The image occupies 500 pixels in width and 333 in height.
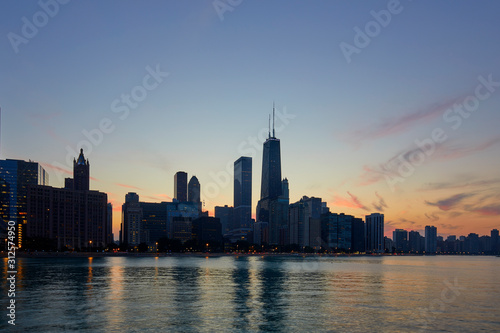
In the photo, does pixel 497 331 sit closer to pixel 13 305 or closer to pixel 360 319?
pixel 360 319

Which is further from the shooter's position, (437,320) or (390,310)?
(390,310)

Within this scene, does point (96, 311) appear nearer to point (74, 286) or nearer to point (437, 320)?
point (74, 286)

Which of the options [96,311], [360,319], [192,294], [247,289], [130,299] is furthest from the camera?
[247,289]

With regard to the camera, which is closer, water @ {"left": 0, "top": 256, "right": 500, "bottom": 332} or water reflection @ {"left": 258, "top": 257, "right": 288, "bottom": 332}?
water @ {"left": 0, "top": 256, "right": 500, "bottom": 332}

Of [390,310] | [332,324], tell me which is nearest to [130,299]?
[332,324]

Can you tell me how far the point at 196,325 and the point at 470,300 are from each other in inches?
2186

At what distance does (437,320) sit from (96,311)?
49.1 metres

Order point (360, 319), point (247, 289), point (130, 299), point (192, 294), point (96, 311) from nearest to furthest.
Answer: point (360, 319)
point (96, 311)
point (130, 299)
point (192, 294)
point (247, 289)

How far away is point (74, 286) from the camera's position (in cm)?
10156

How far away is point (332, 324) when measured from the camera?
5825 cm

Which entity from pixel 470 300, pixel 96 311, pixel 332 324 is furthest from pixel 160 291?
pixel 470 300

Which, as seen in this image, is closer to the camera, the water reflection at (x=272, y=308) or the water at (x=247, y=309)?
the water at (x=247, y=309)

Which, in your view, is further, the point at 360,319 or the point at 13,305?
the point at 13,305

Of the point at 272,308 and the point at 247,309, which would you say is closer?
the point at 247,309
